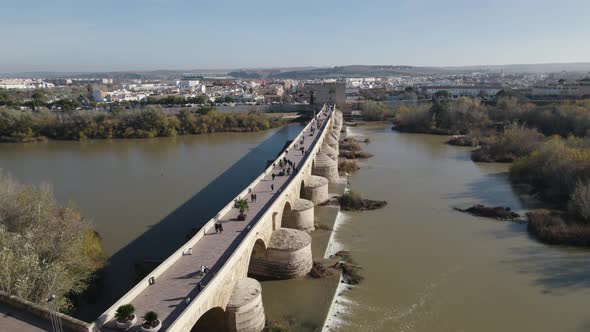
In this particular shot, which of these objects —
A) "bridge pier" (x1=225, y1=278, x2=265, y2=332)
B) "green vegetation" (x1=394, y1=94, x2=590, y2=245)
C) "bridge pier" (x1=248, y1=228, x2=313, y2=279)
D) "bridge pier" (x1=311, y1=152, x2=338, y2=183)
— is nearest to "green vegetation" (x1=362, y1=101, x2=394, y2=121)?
"green vegetation" (x1=394, y1=94, x2=590, y2=245)

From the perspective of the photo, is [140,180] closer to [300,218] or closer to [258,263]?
[300,218]

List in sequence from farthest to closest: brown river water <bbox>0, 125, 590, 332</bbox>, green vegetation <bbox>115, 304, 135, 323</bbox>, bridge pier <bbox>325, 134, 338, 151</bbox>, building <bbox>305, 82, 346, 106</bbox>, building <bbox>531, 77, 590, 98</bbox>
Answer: building <bbox>305, 82, 346, 106</bbox>
building <bbox>531, 77, 590, 98</bbox>
bridge pier <bbox>325, 134, 338, 151</bbox>
brown river water <bbox>0, 125, 590, 332</bbox>
green vegetation <bbox>115, 304, 135, 323</bbox>

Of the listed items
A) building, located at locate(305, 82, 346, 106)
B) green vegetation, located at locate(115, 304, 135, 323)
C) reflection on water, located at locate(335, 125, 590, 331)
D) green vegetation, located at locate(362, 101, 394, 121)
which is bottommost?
reflection on water, located at locate(335, 125, 590, 331)

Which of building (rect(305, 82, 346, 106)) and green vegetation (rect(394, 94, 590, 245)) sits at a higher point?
building (rect(305, 82, 346, 106))

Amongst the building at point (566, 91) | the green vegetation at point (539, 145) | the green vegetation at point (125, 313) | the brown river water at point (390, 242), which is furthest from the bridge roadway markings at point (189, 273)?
the building at point (566, 91)

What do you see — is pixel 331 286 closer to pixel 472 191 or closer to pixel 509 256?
pixel 509 256

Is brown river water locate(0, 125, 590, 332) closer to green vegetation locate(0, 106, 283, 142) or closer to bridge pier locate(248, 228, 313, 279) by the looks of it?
bridge pier locate(248, 228, 313, 279)

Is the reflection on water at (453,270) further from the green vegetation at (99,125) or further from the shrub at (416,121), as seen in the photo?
the green vegetation at (99,125)

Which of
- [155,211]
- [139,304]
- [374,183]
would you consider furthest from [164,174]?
[139,304]

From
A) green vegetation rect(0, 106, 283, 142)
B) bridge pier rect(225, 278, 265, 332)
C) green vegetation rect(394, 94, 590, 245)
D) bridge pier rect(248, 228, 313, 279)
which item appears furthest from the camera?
green vegetation rect(0, 106, 283, 142)
